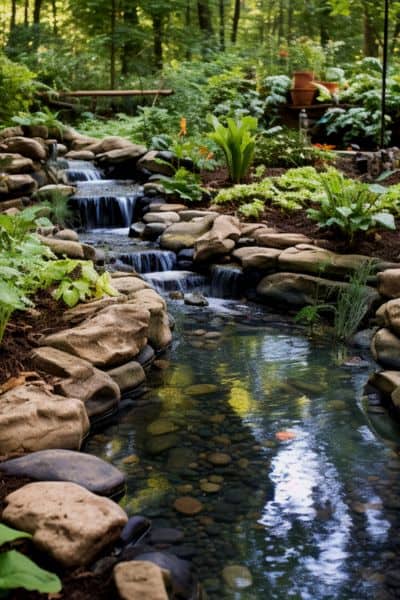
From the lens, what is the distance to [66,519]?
2.84 meters

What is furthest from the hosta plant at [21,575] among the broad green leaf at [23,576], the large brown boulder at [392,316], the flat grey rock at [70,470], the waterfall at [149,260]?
the waterfall at [149,260]

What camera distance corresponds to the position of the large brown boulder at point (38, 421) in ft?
12.3

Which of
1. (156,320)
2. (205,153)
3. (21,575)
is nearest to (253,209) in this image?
(205,153)

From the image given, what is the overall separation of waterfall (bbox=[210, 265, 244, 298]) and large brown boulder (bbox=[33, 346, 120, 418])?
3.18 metres

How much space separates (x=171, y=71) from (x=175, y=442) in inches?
513

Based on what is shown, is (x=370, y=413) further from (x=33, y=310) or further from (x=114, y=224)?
(x=114, y=224)

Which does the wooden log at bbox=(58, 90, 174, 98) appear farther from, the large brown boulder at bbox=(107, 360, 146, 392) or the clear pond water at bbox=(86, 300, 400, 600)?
the large brown boulder at bbox=(107, 360, 146, 392)

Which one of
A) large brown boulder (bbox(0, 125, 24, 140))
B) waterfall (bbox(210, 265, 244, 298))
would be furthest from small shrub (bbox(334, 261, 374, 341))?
large brown boulder (bbox(0, 125, 24, 140))

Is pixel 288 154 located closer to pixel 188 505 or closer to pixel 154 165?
pixel 154 165

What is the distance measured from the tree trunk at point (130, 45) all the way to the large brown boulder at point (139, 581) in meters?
18.7

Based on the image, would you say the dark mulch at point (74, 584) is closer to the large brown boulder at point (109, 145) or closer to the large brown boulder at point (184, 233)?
the large brown boulder at point (184, 233)

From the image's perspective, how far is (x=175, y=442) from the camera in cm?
420

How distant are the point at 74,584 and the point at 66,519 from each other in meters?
0.28

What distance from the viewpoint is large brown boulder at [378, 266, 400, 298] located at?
616 cm
